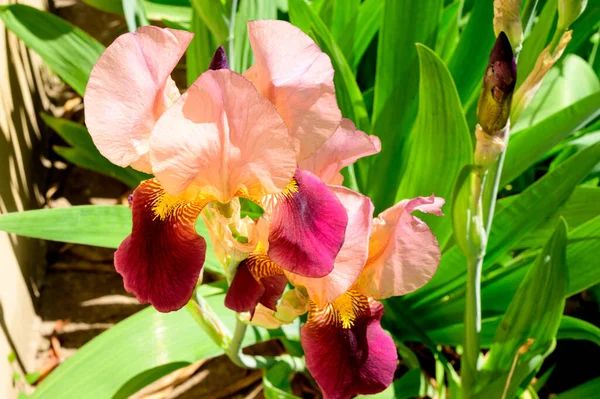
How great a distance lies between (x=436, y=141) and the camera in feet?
3.14

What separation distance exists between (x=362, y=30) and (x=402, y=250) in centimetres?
83

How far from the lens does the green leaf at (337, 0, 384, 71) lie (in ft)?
4.06

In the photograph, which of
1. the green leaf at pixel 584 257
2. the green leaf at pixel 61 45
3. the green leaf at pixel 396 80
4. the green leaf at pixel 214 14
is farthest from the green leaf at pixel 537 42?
the green leaf at pixel 61 45

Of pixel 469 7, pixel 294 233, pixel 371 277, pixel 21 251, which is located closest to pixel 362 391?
pixel 371 277

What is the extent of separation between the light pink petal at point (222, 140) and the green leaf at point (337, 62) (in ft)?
1.82

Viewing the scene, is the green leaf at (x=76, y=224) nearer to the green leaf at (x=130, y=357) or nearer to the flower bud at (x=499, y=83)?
the green leaf at (x=130, y=357)

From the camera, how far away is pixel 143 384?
0.88 metres

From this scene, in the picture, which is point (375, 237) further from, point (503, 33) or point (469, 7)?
point (469, 7)

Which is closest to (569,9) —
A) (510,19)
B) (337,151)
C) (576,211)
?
(510,19)

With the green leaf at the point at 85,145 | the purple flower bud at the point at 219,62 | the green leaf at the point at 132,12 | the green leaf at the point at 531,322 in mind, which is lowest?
the green leaf at the point at 85,145

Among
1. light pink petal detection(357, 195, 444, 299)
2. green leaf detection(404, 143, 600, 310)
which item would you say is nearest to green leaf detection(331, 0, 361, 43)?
green leaf detection(404, 143, 600, 310)

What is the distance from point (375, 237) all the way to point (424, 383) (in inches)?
21.4

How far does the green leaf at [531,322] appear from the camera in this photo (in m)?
0.82

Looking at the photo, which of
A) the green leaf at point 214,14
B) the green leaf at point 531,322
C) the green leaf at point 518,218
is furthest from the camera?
the green leaf at point 214,14
